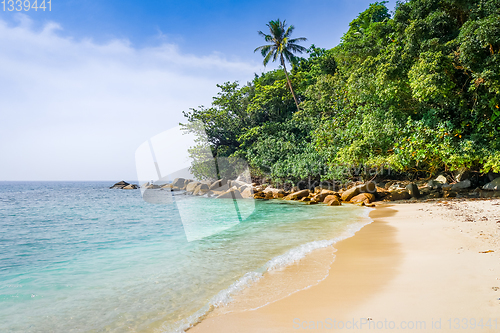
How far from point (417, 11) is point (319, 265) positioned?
43.5ft

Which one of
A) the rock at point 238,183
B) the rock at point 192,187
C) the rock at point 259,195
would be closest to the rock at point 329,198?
the rock at point 259,195

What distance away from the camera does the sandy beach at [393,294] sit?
2549 mm

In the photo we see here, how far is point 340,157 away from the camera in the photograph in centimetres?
1573

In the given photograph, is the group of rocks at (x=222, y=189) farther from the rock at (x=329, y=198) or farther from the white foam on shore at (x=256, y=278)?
the white foam on shore at (x=256, y=278)

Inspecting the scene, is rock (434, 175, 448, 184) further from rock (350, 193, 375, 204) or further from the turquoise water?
the turquoise water

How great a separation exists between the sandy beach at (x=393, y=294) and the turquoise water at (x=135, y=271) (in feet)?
1.87

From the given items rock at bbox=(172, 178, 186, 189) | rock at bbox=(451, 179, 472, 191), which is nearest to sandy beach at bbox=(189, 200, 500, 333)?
rock at bbox=(451, 179, 472, 191)

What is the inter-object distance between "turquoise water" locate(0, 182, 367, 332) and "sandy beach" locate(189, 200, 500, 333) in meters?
0.57

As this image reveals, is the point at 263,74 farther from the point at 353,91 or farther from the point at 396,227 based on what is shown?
the point at 396,227

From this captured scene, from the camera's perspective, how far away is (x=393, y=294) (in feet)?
10.3

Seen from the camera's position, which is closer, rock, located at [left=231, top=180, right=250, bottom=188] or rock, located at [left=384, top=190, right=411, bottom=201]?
rock, located at [left=384, top=190, right=411, bottom=201]

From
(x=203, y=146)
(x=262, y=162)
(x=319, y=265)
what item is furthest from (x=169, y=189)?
(x=319, y=265)

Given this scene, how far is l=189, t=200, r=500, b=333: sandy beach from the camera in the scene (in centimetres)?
255

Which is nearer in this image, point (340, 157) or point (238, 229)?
point (238, 229)
